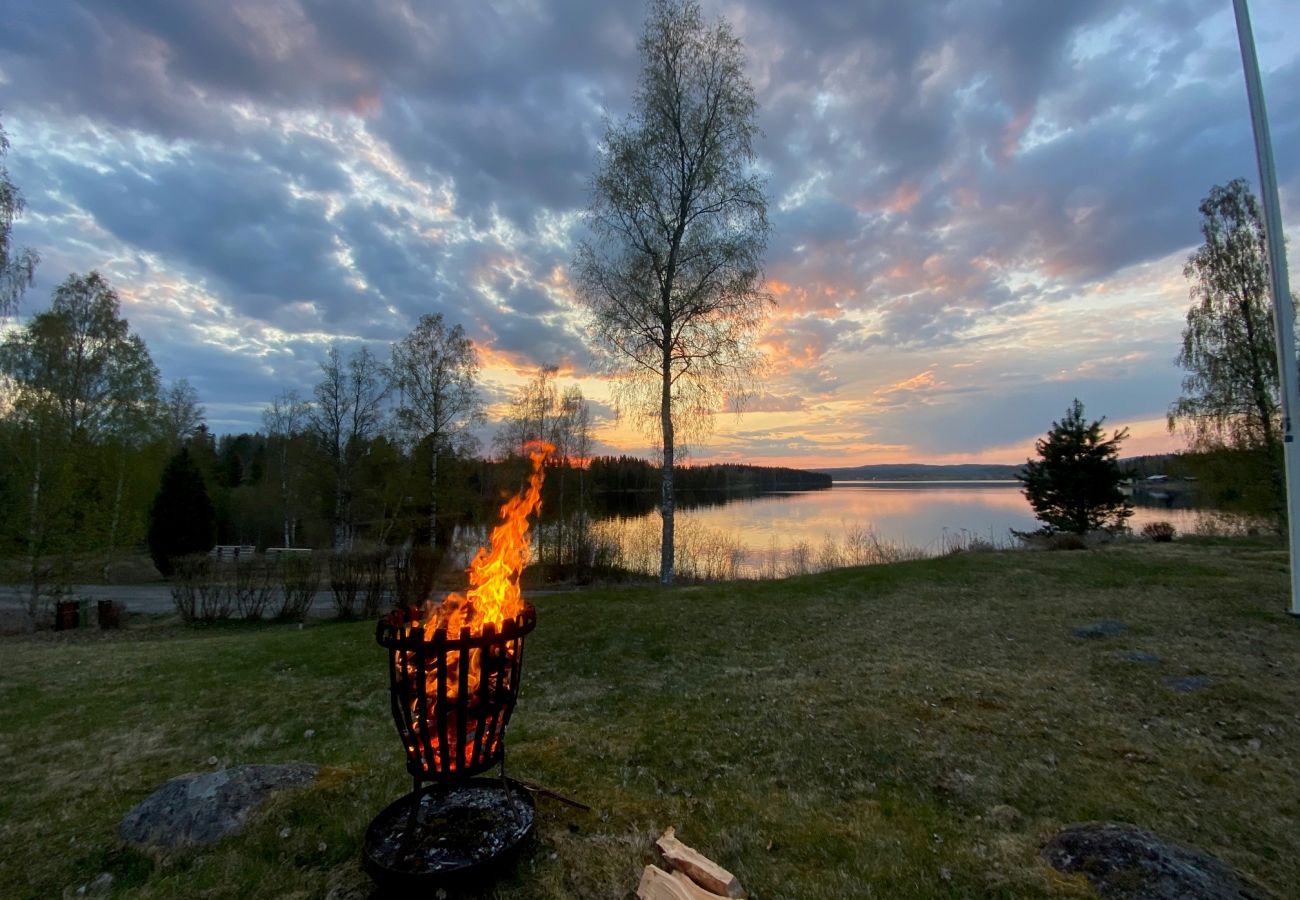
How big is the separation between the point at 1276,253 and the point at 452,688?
34.8ft

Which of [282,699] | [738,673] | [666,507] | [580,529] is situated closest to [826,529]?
[580,529]

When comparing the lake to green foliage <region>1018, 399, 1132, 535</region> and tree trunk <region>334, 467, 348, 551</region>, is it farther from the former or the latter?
tree trunk <region>334, 467, 348, 551</region>

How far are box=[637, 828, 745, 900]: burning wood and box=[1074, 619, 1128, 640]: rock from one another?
286 inches

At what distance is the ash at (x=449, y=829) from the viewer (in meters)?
2.50

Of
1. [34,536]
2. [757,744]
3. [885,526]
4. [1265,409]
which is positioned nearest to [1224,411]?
[1265,409]

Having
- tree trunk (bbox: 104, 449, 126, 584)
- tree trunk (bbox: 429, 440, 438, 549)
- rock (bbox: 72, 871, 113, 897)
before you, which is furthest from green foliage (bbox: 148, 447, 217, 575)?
rock (bbox: 72, 871, 113, 897)

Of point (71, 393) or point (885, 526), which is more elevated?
point (71, 393)

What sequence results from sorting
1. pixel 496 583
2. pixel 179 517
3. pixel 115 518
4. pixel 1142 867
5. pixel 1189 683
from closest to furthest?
pixel 1142 867 < pixel 496 583 < pixel 1189 683 < pixel 115 518 < pixel 179 517

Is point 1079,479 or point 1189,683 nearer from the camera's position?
point 1189,683

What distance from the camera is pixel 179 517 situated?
2211 cm

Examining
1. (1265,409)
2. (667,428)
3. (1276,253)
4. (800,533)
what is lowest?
Answer: (800,533)

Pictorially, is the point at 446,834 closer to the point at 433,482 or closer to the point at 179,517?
the point at 433,482

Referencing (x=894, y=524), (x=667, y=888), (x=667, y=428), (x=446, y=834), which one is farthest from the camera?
(x=894, y=524)

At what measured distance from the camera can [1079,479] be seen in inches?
741
